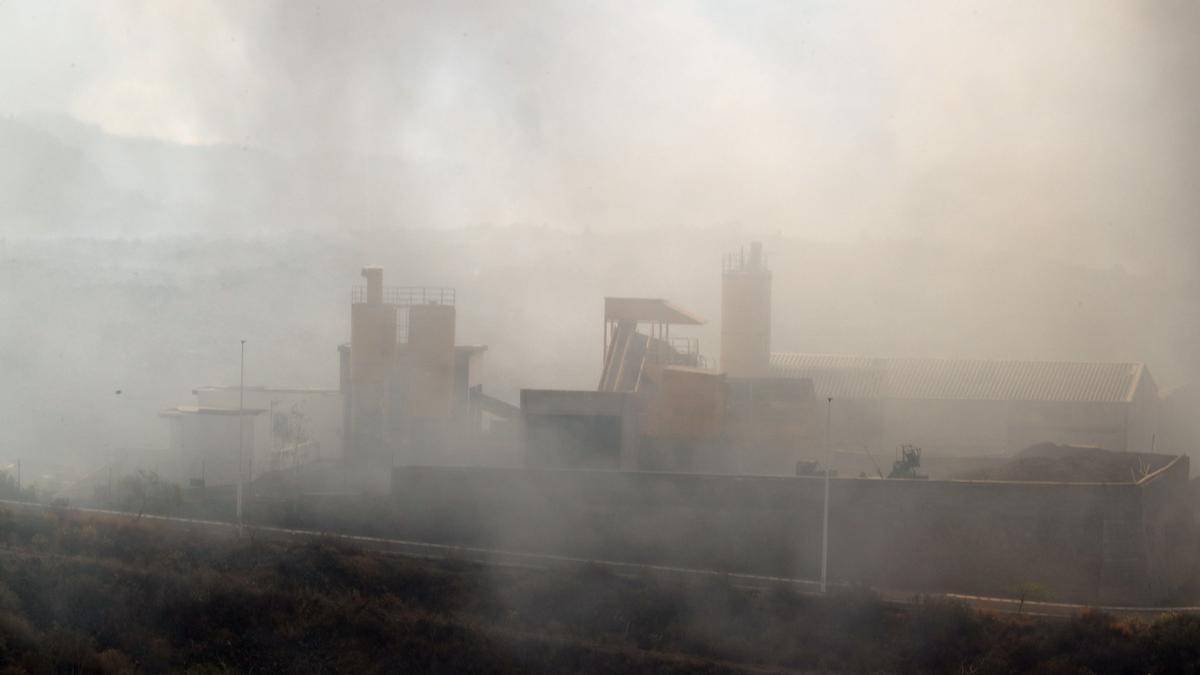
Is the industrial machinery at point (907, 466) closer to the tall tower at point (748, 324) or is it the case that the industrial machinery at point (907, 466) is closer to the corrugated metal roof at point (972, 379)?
the tall tower at point (748, 324)

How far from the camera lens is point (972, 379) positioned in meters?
37.3

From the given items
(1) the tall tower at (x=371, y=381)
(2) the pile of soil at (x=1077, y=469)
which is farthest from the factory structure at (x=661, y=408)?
(2) the pile of soil at (x=1077, y=469)

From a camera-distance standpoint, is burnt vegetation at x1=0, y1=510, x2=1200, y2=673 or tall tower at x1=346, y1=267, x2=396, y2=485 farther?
tall tower at x1=346, y1=267, x2=396, y2=485

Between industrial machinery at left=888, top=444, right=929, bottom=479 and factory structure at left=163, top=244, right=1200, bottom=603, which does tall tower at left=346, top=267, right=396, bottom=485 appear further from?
industrial machinery at left=888, top=444, right=929, bottom=479

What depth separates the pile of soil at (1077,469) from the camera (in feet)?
79.2

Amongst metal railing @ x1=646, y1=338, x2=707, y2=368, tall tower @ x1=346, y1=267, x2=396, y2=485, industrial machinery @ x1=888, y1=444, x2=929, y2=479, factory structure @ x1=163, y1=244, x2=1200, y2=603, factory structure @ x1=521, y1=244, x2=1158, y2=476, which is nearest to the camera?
factory structure @ x1=163, y1=244, x2=1200, y2=603

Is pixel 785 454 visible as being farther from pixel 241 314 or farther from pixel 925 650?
pixel 241 314

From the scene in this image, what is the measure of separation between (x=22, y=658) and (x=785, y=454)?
17320 mm

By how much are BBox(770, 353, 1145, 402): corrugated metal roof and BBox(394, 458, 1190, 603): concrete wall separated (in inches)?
449

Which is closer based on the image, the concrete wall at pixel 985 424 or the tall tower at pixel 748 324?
the tall tower at pixel 748 324

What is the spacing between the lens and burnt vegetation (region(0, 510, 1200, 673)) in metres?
17.2

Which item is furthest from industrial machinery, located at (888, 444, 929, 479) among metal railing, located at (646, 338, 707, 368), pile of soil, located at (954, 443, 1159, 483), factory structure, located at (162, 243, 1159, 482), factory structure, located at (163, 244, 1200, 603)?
metal railing, located at (646, 338, 707, 368)

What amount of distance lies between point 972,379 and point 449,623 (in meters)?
23.7

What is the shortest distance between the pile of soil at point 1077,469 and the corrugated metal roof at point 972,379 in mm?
9326
